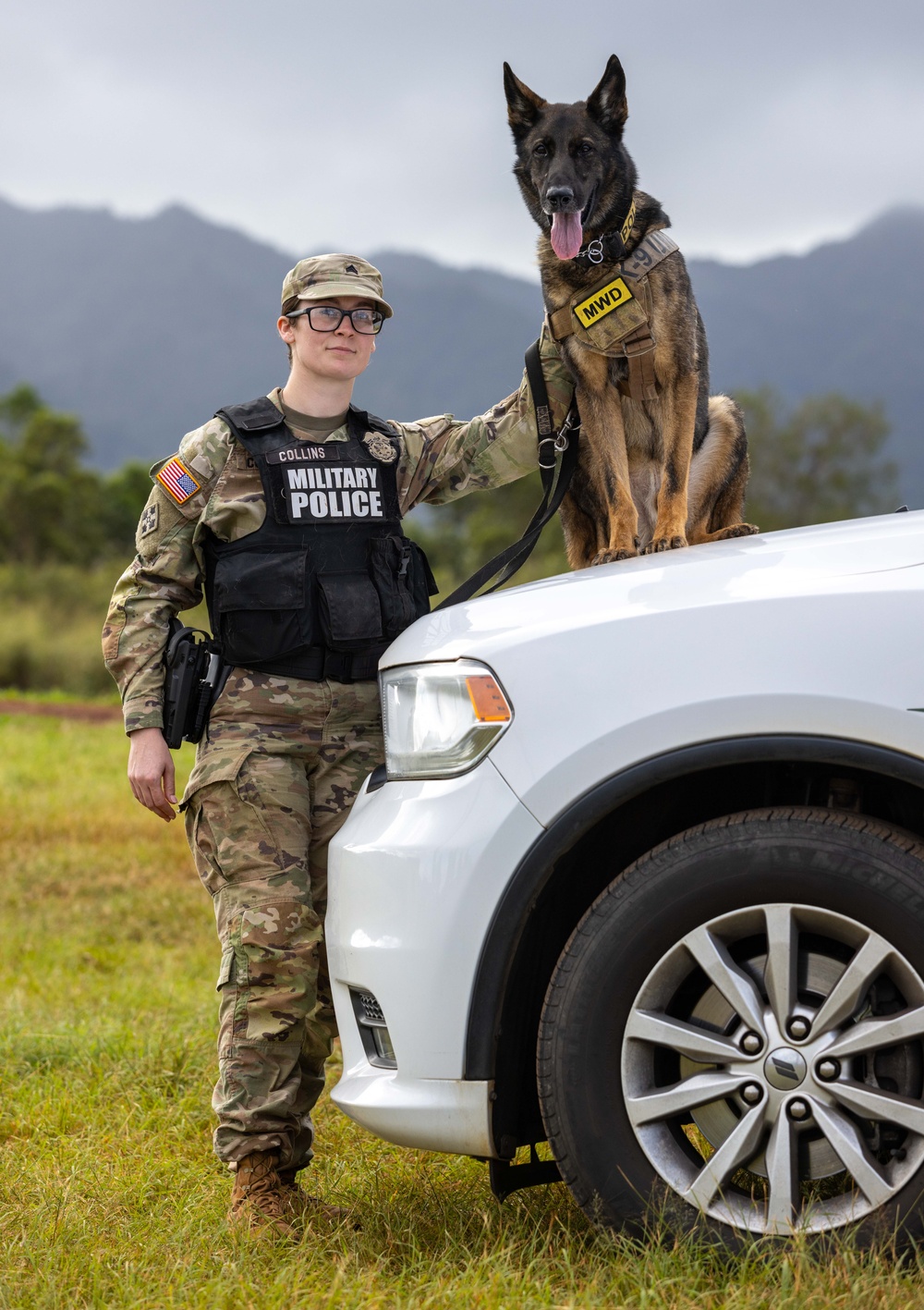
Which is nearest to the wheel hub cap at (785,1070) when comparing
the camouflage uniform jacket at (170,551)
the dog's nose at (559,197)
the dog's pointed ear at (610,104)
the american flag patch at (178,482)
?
the camouflage uniform jacket at (170,551)

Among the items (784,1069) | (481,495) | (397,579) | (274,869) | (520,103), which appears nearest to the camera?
(784,1069)

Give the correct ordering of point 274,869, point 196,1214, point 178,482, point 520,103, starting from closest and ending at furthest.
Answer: point 196,1214 < point 274,869 < point 178,482 < point 520,103

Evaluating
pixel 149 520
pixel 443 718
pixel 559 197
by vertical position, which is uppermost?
pixel 559 197

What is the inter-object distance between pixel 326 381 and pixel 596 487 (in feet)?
2.65

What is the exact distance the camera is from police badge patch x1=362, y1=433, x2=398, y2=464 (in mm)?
3311

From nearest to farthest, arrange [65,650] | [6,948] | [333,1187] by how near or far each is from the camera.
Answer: [333,1187]
[6,948]
[65,650]

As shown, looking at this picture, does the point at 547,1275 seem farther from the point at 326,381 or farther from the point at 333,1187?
the point at 326,381

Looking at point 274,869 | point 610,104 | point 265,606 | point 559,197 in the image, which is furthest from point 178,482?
point 610,104

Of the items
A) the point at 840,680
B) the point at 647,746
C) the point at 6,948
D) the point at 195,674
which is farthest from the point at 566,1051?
the point at 6,948

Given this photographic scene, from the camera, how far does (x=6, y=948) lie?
589cm

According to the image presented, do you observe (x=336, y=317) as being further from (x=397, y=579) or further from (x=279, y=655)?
(x=279, y=655)

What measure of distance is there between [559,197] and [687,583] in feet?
4.86

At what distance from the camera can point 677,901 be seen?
6.94 feet

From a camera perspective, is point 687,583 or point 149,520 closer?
point 687,583
